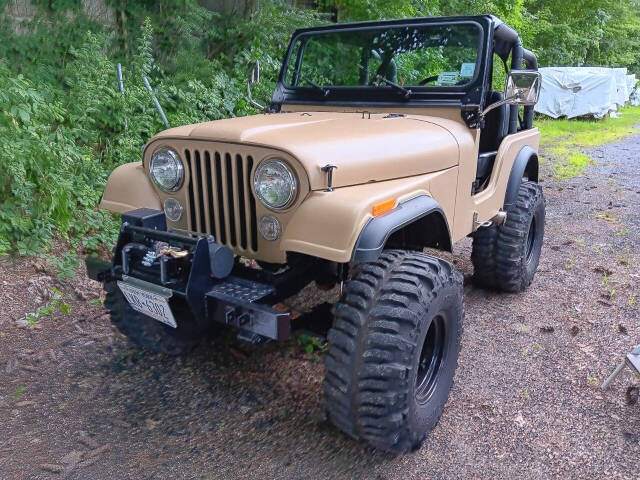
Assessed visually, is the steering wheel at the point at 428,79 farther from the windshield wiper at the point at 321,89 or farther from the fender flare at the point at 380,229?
the fender flare at the point at 380,229

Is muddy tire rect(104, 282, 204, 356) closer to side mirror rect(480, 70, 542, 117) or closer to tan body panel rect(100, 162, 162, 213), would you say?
tan body panel rect(100, 162, 162, 213)

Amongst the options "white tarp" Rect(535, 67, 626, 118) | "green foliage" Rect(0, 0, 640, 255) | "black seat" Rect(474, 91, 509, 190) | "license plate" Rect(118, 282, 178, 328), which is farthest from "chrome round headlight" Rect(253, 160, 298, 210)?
"white tarp" Rect(535, 67, 626, 118)

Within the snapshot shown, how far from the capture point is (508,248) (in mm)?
3941

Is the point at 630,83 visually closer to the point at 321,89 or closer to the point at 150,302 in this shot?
the point at 321,89

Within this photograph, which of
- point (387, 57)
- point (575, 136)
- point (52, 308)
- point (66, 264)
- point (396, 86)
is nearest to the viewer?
point (396, 86)

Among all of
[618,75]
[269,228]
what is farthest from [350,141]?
[618,75]

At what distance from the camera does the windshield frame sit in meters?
3.34

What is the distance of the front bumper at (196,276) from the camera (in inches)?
89.0

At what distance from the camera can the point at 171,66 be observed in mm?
7395

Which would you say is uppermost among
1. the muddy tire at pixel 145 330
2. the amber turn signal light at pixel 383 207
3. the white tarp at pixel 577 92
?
the amber turn signal light at pixel 383 207

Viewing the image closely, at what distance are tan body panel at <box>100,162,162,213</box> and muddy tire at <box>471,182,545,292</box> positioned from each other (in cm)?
234

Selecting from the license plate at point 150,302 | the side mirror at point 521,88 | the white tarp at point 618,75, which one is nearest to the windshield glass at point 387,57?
the side mirror at point 521,88

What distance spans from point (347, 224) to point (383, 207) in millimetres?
251

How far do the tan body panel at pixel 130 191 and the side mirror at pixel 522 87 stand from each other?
1965 millimetres
